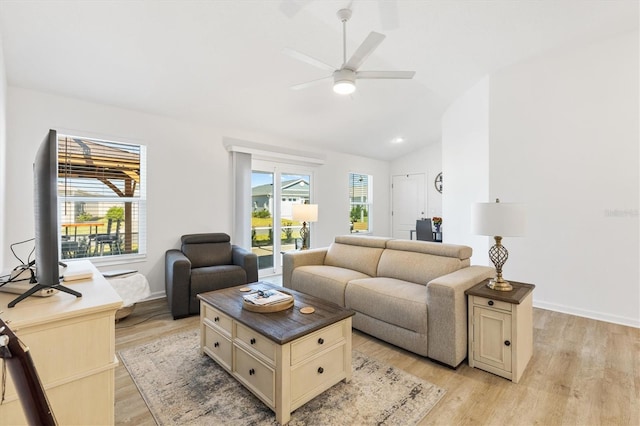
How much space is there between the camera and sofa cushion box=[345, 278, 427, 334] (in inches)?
91.4

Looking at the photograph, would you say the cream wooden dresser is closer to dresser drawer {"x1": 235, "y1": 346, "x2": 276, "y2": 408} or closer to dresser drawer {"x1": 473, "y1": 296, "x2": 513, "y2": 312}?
dresser drawer {"x1": 235, "y1": 346, "x2": 276, "y2": 408}

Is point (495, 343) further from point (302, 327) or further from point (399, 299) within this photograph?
point (302, 327)

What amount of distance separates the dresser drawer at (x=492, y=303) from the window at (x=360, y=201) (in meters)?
4.64

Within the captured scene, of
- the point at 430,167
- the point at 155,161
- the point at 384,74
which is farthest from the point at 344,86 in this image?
the point at 430,167

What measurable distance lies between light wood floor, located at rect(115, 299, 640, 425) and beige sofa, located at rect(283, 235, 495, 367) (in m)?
0.15

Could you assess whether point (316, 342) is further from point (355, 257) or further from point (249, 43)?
point (249, 43)

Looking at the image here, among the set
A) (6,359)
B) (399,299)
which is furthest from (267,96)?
(6,359)

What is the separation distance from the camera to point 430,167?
7.05 metres

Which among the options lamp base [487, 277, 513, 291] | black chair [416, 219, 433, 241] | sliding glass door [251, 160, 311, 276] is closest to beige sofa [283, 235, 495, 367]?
lamp base [487, 277, 513, 291]

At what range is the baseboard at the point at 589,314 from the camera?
9.86ft

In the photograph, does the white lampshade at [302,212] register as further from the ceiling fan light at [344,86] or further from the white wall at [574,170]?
the white wall at [574,170]

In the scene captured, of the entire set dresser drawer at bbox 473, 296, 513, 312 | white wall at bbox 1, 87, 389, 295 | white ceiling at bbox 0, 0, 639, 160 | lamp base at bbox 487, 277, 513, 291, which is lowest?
dresser drawer at bbox 473, 296, 513, 312

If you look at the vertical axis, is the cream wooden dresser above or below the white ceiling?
below

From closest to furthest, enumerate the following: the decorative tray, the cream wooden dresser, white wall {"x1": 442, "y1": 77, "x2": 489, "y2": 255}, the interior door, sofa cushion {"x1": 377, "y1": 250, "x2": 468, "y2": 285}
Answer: the cream wooden dresser, the decorative tray, sofa cushion {"x1": 377, "y1": 250, "x2": 468, "y2": 285}, white wall {"x1": 442, "y1": 77, "x2": 489, "y2": 255}, the interior door
